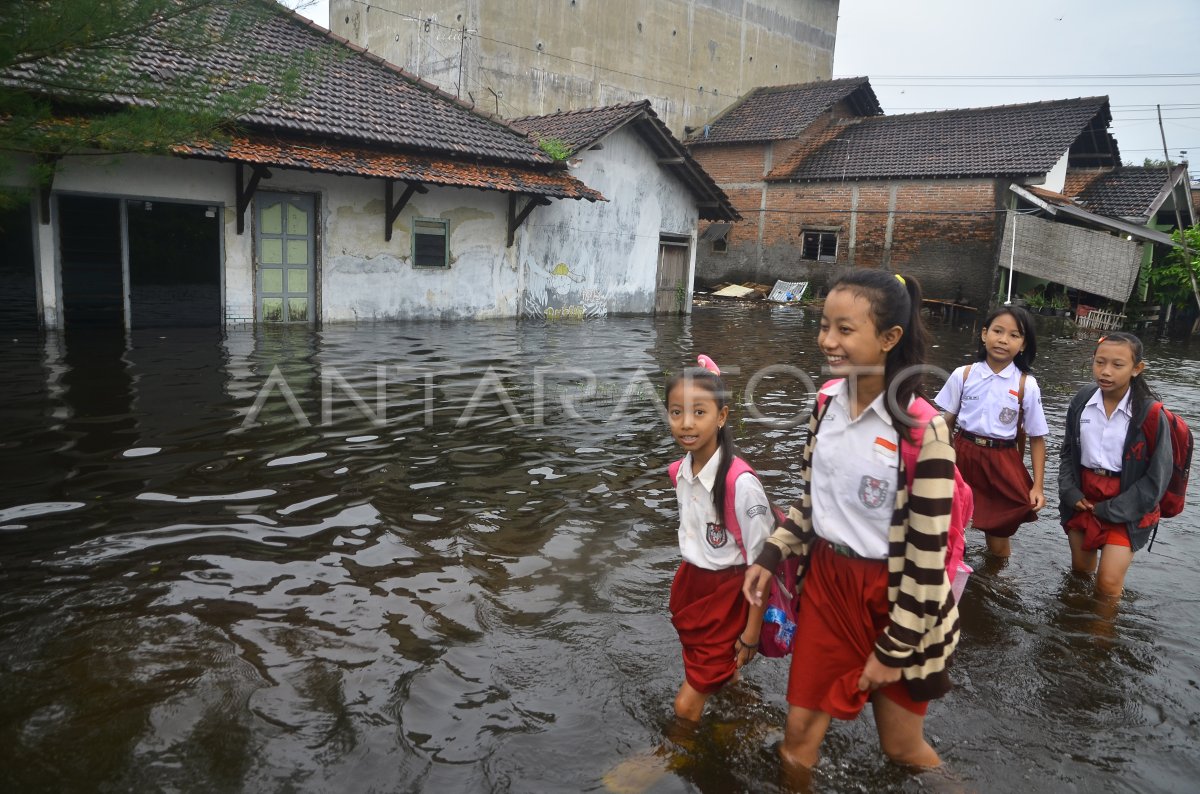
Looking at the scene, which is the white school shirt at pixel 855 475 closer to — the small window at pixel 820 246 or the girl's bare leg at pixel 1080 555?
the girl's bare leg at pixel 1080 555

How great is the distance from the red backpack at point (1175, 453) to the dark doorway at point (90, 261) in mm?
13011

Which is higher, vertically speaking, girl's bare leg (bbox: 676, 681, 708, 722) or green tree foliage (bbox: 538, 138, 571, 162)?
green tree foliage (bbox: 538, 138, 571, 162)

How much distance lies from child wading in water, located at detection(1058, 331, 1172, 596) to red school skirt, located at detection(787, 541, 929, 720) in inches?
94.3

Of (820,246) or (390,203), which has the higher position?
(820,246)

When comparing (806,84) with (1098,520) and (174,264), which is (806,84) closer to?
(174,264)

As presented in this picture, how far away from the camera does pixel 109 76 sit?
7.32 metres

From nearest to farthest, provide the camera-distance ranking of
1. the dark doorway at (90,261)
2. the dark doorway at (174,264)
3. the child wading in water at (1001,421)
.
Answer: the child wading in water at (1001,421)
the dark doorway at (90,261)
the dark doorway at (174,264)

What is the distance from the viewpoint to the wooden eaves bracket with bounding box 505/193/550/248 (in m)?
16.8

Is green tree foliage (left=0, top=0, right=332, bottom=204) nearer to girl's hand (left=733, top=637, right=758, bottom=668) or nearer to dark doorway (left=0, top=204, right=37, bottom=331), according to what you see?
dark doorway (left=0, top=204, right=37, bottom=331)

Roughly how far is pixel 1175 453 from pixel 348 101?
14111 millimetres

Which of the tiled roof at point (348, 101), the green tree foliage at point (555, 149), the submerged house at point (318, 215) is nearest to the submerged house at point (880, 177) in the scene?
the submerged house at point (318, 215)

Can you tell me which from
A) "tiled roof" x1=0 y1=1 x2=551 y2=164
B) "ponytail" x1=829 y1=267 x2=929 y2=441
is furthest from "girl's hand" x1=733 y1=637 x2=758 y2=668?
"tiled roof" x1=0 y1=1 x2=551 y2=164

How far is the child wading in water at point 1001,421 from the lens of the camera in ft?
14.6

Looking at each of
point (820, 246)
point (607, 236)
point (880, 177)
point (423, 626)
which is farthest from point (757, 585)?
point (820, 246)
